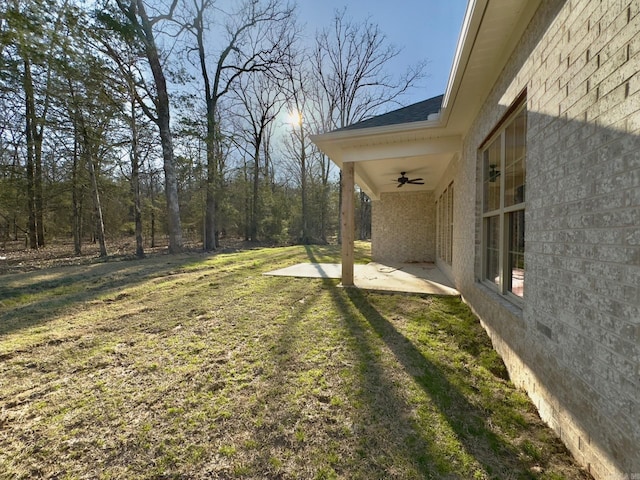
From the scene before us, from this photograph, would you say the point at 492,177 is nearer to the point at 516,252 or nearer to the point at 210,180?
the point at 516,252

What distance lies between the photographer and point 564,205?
1.62m

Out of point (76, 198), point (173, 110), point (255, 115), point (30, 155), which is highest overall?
point (255, 115)

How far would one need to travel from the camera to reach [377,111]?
1878cm

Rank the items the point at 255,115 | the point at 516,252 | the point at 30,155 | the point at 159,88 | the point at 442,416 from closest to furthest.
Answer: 1. the point at 442,416
2. the point at 516,252
3. the point at 159,88
4. the point at 30,155
5. the point at 255,115

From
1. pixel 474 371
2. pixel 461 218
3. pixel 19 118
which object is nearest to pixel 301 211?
pixel 19 118

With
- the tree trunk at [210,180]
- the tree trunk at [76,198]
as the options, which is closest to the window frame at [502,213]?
the tree trunk at [210,180]

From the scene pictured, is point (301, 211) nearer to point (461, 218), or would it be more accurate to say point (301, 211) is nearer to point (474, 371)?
point (461, 218)

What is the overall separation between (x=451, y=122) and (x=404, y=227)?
5.77m

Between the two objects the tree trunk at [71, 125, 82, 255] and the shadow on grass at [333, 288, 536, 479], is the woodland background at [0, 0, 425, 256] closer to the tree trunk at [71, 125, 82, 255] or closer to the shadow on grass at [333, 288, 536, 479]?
the tree trunk at [71, 125, 82, 255]

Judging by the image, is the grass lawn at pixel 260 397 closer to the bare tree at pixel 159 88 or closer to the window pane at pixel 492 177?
the window pane at pixel 492 177

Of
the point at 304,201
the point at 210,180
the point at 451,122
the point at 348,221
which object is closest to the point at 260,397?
the point at 348,221

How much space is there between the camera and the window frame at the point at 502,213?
2.47m

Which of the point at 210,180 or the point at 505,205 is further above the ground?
the point at 210,180

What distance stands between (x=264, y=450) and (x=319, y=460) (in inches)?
12.7
